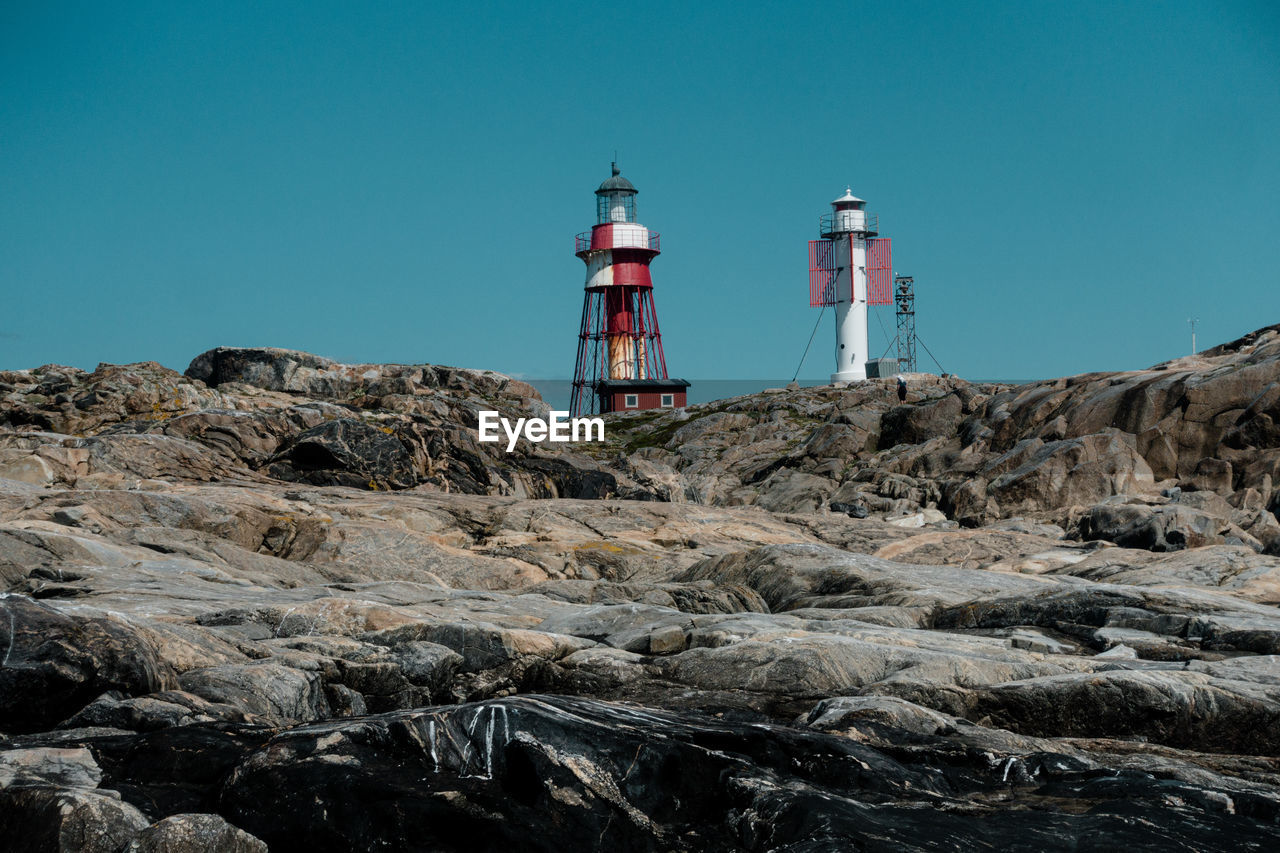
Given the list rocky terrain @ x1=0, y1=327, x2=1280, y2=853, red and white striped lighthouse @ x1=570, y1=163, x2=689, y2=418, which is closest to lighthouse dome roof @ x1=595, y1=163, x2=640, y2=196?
red and white striped lighthouse @ x1=570, y1=163, x2=689, y2=418

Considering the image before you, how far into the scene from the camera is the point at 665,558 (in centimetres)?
2883

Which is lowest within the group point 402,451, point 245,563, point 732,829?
point 732,829

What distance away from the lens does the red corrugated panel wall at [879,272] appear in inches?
3620

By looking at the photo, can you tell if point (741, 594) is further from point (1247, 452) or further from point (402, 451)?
point (1247, 452)

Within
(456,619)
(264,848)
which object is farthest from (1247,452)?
(264,848)

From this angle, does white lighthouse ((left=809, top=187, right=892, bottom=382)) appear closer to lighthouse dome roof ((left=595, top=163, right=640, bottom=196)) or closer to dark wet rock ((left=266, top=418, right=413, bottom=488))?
lighthouse dome roof ((left=595, top=163, right=640, bottom=196))

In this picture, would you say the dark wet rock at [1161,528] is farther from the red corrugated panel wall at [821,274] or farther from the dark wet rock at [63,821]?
the red corrugated panel wall at [821,274]

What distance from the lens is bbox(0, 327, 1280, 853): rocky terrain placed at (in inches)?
411

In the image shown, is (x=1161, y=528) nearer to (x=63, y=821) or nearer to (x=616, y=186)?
(x=63, y=821)

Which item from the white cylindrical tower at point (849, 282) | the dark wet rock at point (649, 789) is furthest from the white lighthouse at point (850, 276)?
the dark wet rock at point (649, 789)

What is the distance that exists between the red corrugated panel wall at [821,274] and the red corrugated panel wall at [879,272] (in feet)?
9.63

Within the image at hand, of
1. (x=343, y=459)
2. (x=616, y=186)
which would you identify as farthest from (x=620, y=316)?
(x=343, y=459)

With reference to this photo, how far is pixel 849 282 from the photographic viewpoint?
298 feet

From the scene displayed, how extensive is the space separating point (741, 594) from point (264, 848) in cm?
1522
